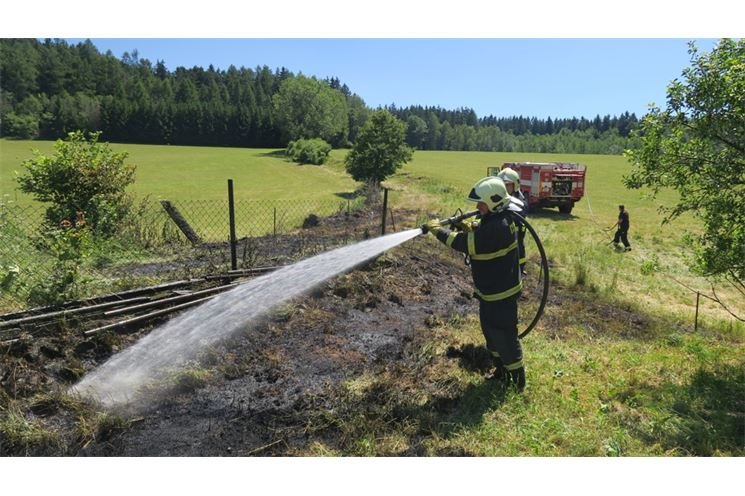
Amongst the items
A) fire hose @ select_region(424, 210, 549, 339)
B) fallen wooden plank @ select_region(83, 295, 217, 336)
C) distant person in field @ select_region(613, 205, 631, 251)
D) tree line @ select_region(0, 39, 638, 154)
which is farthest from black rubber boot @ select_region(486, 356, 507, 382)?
tree line @ select_region(0, 39, 638, 154)

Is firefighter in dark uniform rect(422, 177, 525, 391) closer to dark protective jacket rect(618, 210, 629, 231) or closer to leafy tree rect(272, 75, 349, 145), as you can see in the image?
dark protective jacket rect(618, 210, 629, 231)

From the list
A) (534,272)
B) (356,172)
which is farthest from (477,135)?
(534,272)

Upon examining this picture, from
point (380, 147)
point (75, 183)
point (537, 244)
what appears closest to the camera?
point (537, 244)

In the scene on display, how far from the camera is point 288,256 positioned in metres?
8.40

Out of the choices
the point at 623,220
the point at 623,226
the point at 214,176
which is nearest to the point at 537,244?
the point at 623,220

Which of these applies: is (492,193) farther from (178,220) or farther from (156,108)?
(156,108)

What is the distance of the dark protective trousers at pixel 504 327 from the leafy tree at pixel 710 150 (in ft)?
9.50

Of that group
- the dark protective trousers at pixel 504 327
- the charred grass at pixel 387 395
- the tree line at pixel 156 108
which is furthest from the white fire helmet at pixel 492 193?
the tree line at pixel 156 108

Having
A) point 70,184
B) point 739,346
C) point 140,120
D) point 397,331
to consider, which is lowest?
point 739,346

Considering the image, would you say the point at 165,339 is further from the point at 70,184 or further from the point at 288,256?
the point at 70,184

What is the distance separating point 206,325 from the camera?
5391 mm

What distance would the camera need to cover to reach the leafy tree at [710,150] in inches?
200

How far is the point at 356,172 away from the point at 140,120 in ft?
194

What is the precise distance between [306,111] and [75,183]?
72134 mm
